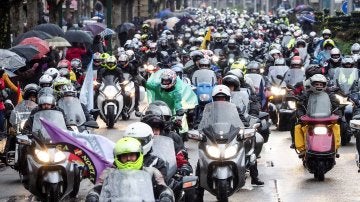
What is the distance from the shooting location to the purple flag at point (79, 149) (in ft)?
49.8

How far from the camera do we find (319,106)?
19.1 meters

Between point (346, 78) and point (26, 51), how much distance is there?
7.63 meters

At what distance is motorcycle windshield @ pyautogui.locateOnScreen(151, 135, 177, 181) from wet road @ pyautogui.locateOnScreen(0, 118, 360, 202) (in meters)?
3.52

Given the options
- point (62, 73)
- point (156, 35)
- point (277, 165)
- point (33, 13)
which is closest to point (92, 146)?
point (277, 165)

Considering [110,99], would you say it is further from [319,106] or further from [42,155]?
[42,155]

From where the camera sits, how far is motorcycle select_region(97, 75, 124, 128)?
27.8 meters

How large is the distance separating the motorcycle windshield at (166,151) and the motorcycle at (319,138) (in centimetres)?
494

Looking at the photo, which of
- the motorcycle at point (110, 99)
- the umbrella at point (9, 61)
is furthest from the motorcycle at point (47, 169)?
the motorcycle at point (110, 99)

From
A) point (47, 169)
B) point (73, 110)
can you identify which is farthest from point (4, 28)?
point (47, 169)

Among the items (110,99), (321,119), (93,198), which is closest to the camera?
(93,198)

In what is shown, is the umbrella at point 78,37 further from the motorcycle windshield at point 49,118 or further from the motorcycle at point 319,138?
the motorcycle windshield at point 49,118

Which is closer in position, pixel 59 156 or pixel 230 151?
pixel 230 151

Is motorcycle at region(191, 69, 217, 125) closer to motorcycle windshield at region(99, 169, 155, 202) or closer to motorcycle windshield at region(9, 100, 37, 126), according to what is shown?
motorcycle windshield at region(9, 100, 37, 126)

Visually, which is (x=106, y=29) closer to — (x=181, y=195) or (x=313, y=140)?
(x=313, y=140)
